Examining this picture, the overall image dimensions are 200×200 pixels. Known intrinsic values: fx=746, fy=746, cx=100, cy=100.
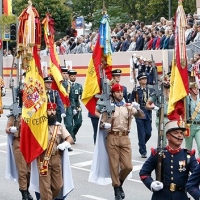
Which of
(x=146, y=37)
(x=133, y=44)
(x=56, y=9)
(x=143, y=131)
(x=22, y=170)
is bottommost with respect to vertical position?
(x=22, y=170)

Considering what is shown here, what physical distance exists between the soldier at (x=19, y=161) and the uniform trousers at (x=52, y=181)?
129 centimetres

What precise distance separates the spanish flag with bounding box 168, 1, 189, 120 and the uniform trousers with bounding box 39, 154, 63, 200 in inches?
78.6

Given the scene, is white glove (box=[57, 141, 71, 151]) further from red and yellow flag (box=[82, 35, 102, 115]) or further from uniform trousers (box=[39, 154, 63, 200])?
red and yellow flag (box=[82, 35, 102, 115])

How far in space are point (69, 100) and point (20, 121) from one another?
622 cm

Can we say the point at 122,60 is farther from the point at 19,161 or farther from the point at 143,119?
the point at 19,161

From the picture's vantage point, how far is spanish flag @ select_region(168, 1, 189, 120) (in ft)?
37.5

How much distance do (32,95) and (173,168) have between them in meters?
3.94

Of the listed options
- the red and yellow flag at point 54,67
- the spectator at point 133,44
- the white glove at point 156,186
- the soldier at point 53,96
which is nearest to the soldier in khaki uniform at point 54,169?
the white glove at point 156,186

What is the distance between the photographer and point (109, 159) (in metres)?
12.5

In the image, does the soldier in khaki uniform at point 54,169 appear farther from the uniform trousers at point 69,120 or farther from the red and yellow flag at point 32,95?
the uniform trousers at point 69,120

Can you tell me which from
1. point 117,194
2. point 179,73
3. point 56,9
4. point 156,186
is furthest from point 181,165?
point 56,9

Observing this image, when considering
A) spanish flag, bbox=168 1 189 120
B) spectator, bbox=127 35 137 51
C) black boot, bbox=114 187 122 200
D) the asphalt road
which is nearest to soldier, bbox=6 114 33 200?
the asphalt road

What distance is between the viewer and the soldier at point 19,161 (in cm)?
1203

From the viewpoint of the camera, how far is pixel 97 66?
14.4m
